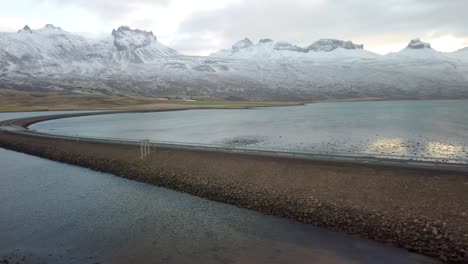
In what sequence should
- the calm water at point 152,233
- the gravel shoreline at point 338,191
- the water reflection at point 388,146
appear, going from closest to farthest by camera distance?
the calm water at point 152,233 < the gravel shoreline at point 338,191 < the water reflection at point 388,146

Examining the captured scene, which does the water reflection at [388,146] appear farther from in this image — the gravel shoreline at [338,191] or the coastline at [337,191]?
the gravel shoreline at [338,191]

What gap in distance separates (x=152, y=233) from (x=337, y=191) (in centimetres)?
1519

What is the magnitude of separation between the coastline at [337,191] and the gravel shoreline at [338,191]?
0.06 metres

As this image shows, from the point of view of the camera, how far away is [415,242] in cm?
2273

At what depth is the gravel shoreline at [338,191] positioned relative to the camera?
933 inches

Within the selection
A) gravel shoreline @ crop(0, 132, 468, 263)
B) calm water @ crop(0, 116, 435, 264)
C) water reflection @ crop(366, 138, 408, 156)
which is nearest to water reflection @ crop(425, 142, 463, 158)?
water reflection @ crop(366, 138, 408, 156)

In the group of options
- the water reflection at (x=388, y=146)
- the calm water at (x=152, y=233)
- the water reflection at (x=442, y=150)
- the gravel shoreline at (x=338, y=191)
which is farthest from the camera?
the water reflection at (x=388, y=146)

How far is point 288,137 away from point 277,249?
51943 mm

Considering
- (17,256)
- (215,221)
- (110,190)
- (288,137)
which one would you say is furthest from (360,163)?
(288,137)

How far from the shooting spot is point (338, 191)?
1201 inches

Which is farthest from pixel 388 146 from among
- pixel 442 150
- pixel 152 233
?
pixel 152 233

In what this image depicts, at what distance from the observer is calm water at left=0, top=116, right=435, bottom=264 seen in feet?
73.5

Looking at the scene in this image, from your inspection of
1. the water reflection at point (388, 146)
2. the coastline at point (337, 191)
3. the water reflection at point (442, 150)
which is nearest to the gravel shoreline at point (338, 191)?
the coastline at point (337, 191)

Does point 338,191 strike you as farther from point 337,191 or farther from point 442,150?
point 442,150
